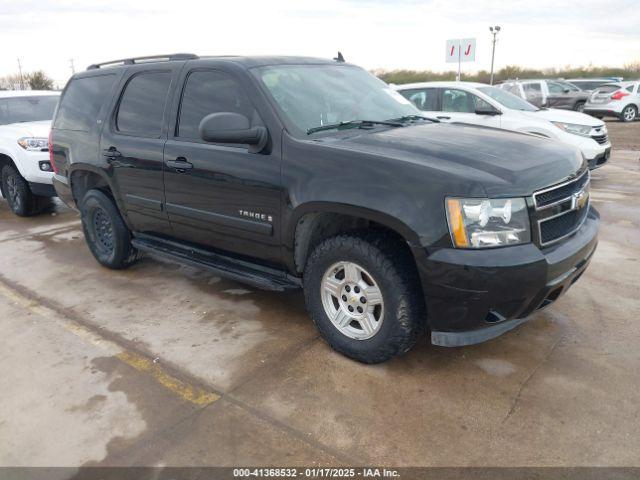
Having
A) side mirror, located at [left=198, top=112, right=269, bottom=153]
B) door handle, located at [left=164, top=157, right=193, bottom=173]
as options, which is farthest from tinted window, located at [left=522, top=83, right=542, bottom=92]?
side mirror, located at [left=198, top=112, right=269, bottom=153]

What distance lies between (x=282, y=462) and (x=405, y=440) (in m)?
0.61

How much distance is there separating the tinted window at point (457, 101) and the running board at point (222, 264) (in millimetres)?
6039

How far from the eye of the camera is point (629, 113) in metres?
19.7

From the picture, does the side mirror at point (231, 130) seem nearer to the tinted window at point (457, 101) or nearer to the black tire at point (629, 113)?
the tinted window at point (457, 101)

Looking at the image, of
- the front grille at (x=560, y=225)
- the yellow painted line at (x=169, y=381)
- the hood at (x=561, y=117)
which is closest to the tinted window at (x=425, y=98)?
the hood at (x=561, y=117)

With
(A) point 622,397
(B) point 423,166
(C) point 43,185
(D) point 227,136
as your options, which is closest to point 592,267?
(A) point 622,397

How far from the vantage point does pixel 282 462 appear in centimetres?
248

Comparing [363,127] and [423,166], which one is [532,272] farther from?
[363,127]

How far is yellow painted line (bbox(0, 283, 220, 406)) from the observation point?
9.96 feet

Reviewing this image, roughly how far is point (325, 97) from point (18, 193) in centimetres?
585

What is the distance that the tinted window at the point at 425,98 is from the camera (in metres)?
9.03

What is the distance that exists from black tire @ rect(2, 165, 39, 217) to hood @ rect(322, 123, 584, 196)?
597 cm

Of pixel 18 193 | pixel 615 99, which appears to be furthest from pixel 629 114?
pixel 18 193

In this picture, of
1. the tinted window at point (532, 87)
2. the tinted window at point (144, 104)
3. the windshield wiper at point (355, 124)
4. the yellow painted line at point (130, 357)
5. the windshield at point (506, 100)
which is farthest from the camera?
the tinted window at point (532, 87)
